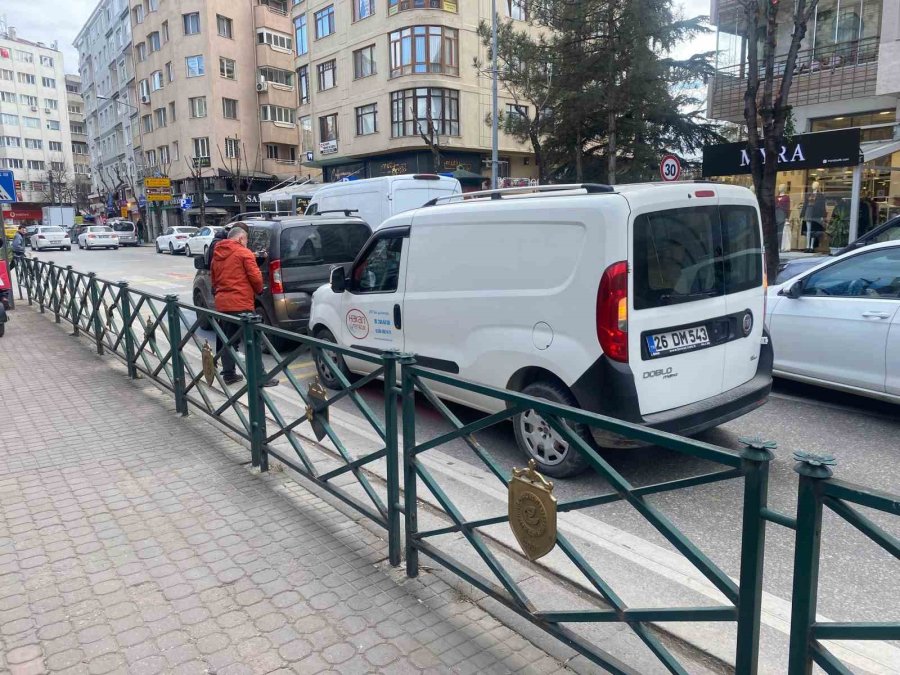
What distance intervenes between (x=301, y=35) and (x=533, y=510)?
40.2m

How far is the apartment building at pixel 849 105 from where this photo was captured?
621 inches

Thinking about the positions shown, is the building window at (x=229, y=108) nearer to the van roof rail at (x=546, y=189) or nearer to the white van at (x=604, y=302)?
the van roof rail at (x=546, y=189)

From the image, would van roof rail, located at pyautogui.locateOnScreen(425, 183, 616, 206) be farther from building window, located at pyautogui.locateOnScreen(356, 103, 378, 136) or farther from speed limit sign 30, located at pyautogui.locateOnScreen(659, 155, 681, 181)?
building window, located at pyautogui.locateOnScreen(356, 103, 378, 136)

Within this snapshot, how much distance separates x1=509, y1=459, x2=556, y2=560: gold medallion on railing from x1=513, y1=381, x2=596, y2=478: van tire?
1.84 meters

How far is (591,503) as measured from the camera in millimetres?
2393

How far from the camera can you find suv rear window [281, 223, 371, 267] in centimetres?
881

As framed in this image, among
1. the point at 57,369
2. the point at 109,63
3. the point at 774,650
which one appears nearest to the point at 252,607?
the point at 774,650

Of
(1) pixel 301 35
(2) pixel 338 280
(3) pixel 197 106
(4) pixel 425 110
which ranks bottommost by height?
(2) pixel 338 280

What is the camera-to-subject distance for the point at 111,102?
65.8 meters

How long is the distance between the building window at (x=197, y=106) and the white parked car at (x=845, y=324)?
46.6 meters

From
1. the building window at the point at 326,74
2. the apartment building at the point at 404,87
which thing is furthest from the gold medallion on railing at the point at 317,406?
the building window at the point at 326,74

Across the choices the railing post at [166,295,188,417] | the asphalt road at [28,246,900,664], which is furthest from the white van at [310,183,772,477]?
the railing post at [166,295,188,417]

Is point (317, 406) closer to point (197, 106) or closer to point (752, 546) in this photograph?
point (752, 546)

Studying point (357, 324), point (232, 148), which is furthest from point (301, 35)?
point (357, 324)
